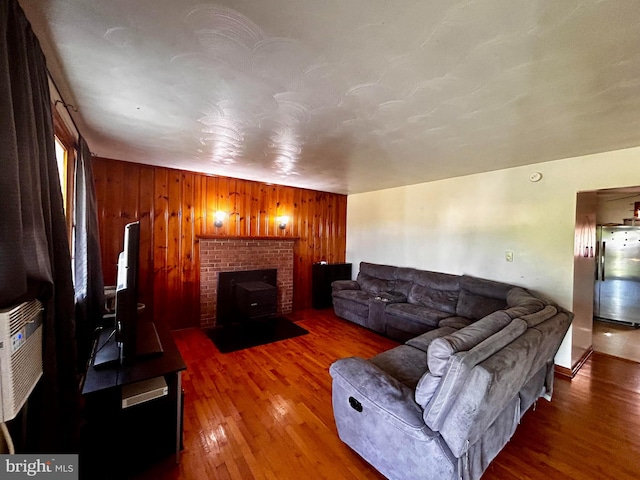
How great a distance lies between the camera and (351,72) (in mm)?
1413

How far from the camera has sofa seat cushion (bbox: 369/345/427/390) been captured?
1.94m

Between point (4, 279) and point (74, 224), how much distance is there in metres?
2.01

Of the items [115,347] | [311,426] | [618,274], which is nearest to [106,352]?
[115,347]

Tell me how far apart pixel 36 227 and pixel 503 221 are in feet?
13.9

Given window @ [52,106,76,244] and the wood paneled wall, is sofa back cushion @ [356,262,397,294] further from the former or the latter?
window @ [52,106,76,244]

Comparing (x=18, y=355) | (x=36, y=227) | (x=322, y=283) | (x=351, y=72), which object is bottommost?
(x=322, y=283)

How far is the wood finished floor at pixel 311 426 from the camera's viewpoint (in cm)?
164

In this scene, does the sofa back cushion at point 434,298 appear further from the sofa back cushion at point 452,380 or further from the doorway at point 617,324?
the sofa back cushion at point 452,380

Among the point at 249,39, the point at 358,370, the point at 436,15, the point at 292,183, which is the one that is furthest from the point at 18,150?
the point at 292,183

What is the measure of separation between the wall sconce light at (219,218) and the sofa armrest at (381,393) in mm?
3113

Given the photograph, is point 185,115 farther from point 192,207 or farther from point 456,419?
point 456,419

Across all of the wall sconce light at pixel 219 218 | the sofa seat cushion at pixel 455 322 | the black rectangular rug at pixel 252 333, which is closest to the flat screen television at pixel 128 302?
the black rectangular rug at pixel 252 333

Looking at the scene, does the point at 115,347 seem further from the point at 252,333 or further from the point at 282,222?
the point at 282,222

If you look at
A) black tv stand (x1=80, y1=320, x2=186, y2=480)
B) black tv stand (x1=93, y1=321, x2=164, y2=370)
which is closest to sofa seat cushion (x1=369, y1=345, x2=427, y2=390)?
black tv stand (x1=80, y1=320, x2=186, y2=480)
